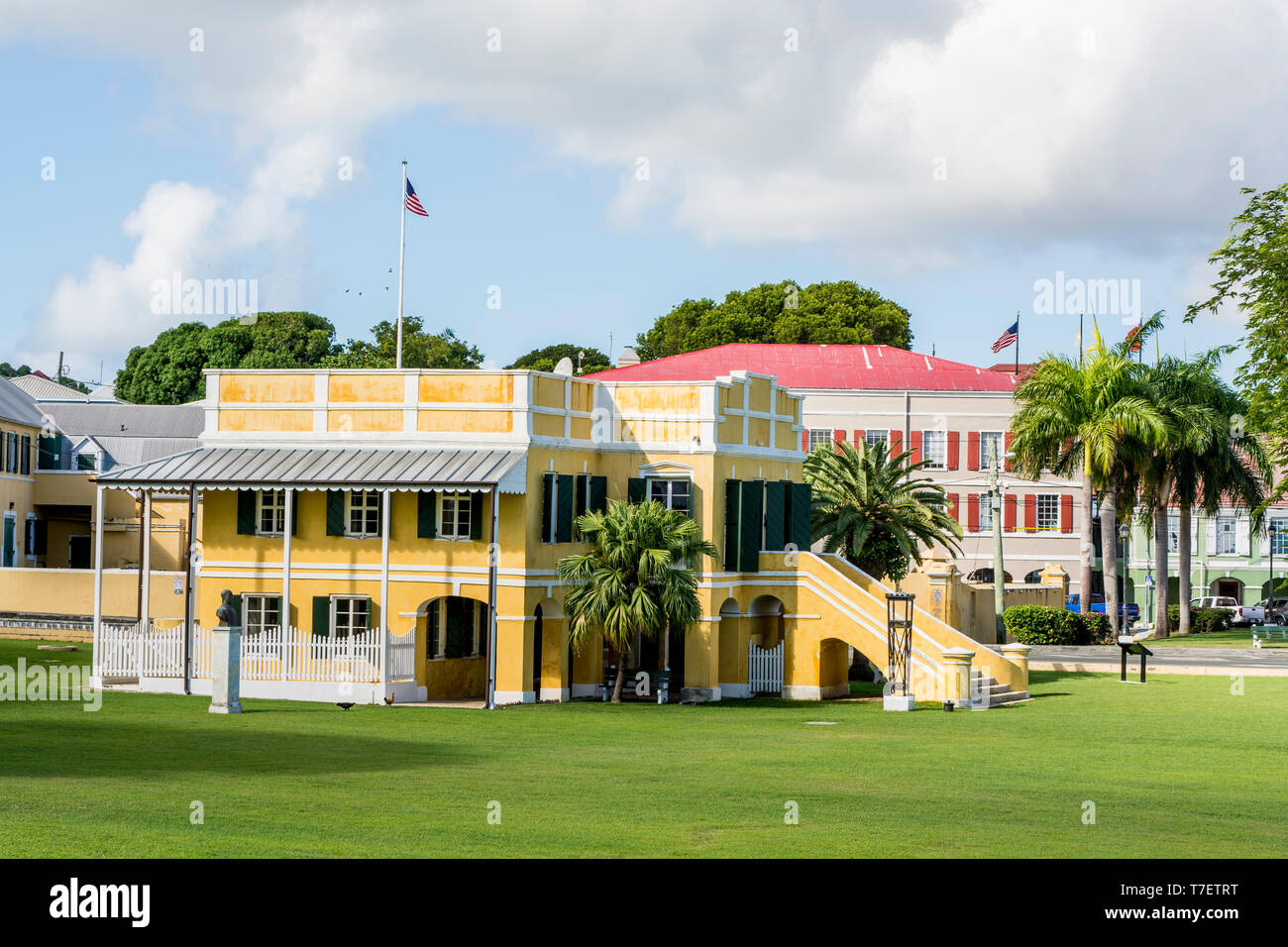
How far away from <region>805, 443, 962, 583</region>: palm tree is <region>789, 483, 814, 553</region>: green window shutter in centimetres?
183

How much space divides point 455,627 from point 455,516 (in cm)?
311

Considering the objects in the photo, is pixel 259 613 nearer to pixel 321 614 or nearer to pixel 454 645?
pixel 321 614

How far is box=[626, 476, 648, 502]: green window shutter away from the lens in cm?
3534

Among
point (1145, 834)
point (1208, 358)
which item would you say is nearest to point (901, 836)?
point (1145, 834)

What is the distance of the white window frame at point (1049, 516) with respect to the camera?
7125 cm

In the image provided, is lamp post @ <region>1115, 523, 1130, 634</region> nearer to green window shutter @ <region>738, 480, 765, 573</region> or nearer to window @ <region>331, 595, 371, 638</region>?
green window shutter @ <region>738, 480, 765, 573</region>

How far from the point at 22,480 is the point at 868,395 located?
1427 inches

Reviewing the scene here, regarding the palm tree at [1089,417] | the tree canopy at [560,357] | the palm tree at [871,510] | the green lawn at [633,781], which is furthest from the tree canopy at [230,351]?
the green lawn at [633,781]

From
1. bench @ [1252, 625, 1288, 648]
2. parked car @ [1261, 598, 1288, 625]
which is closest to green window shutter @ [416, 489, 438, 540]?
bench @ [1252, 625, 1288, 648]

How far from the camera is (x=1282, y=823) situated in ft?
57.3

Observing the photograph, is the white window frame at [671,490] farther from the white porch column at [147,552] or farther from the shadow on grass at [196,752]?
the shadow on grass at [196,752]

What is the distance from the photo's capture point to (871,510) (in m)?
40.6

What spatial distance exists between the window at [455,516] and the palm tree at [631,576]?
2.22 m

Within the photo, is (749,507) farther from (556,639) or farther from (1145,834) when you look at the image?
(1145,834)
